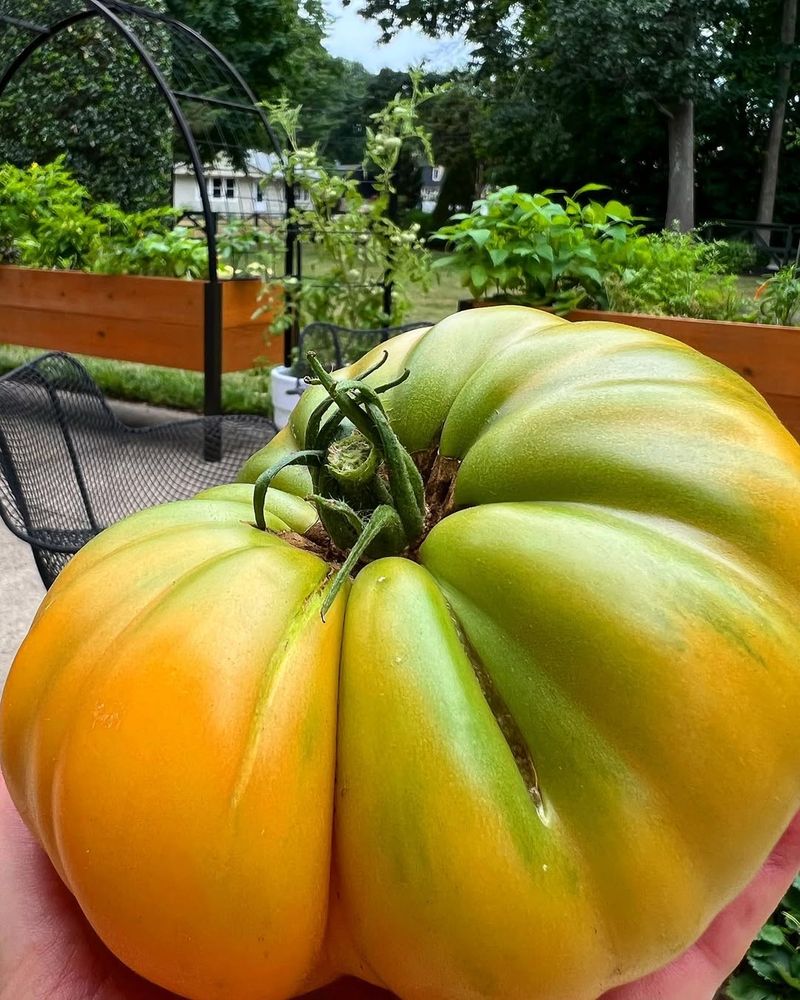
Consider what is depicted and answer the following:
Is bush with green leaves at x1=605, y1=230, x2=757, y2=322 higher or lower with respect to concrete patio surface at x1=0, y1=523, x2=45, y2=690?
higher

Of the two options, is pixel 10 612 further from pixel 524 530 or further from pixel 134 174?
pixel 134 174

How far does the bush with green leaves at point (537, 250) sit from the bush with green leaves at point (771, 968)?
6.30 ft

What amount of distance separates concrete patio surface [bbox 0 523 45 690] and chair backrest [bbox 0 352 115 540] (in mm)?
379

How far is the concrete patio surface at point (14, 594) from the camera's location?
281 cm

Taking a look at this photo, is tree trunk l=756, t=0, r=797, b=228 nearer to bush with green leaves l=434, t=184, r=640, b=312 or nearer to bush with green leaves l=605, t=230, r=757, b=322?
bush with green leaves l=605, t=230, r=757, b=322

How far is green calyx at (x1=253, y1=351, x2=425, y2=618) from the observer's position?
0.74m

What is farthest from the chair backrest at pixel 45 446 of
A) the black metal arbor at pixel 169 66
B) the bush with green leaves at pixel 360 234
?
the black metal arbor at pixel 169 66

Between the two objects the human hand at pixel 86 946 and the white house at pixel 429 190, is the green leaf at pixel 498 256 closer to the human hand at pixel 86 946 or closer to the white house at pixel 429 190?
the human hand at pixel 86 946

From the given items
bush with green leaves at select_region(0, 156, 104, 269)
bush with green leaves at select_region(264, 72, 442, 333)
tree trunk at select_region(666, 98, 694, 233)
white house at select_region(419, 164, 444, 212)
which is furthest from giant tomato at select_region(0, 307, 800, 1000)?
white house at select_region(419, 164, 444, 212)

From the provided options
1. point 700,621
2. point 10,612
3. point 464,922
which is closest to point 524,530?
point 700,621

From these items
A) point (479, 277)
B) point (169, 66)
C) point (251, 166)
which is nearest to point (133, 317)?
point (479, 277)

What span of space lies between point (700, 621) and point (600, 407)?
0.75 ft

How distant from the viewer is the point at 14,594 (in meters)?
3.20

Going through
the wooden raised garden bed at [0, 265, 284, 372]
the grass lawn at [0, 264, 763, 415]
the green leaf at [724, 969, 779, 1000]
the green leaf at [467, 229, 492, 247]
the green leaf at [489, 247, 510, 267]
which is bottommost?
the green leaf at [724, 969, 779, 1000]
